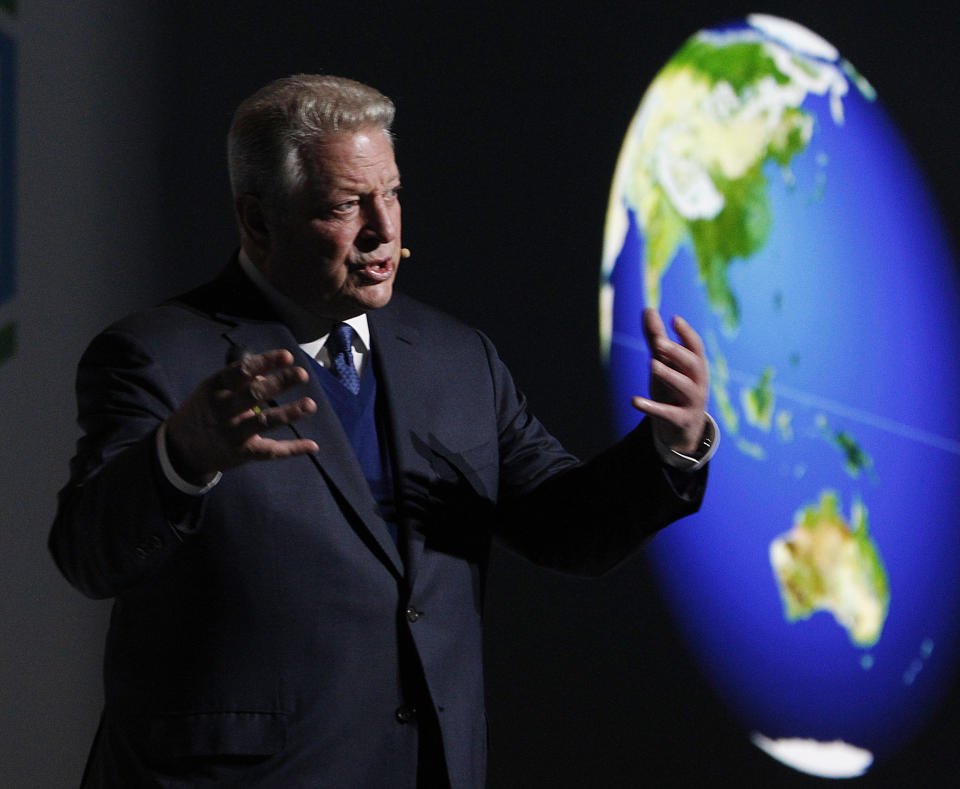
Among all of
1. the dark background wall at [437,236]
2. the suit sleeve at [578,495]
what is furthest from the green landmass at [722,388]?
Answer: the suit sleeve at [578,495]

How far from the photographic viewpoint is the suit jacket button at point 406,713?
1.68 m

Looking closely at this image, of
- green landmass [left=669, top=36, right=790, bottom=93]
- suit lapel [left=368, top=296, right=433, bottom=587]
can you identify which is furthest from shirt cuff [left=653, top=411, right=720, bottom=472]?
green landmass [left=669, top=36, right=790, bottom=93]

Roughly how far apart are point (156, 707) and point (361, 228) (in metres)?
0.69

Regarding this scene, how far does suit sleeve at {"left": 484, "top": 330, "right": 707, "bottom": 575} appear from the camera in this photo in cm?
174

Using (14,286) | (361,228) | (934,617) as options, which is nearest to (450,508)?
(361,228)

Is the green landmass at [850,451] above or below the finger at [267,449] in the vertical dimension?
below

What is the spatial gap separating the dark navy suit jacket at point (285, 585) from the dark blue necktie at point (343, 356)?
0.15 ft

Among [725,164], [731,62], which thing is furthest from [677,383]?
[731,62]

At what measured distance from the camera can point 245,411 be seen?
1352 mm

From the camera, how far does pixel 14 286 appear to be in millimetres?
2930

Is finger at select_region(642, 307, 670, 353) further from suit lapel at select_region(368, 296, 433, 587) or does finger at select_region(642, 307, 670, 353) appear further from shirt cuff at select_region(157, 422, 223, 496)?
shirt cuff at select_region(157, 422, 223, 496)

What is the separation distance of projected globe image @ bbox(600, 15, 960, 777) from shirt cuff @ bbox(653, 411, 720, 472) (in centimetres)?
80

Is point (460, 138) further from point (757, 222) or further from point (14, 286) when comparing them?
point (14, 286)

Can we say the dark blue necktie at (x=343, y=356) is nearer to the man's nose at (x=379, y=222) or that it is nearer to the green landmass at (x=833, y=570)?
the man's nose at (x=379, y=222)
